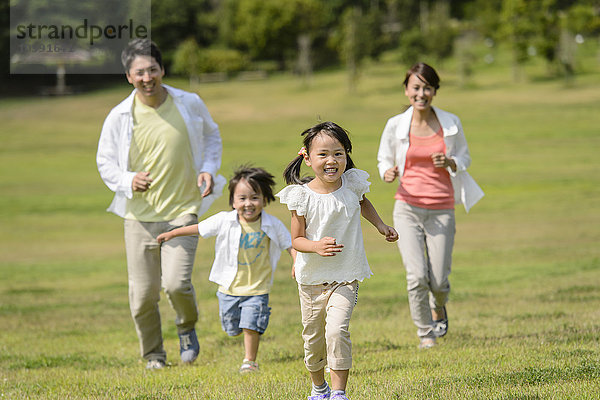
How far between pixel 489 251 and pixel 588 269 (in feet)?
12.2

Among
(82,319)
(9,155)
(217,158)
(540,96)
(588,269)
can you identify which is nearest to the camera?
(217,158)

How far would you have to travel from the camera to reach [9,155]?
39594 millimetres

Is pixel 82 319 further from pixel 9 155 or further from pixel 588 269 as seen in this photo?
pixel 9 155

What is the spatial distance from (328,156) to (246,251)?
2.10m

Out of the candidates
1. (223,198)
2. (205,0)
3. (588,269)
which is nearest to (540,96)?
(223,198)

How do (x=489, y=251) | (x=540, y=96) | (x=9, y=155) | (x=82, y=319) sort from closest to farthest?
(x=82, y=319) < (x=489, y=251) < (x=9, y=155) < (x=540, y=96)

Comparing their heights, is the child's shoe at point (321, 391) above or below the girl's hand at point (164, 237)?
below

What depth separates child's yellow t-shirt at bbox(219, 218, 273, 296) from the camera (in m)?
7.03

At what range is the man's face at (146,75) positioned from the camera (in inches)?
282

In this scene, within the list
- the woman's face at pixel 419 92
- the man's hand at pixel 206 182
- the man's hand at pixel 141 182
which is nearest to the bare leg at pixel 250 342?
the man's hand at pixel 206 182

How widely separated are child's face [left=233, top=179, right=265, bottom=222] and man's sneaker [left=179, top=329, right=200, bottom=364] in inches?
55.4

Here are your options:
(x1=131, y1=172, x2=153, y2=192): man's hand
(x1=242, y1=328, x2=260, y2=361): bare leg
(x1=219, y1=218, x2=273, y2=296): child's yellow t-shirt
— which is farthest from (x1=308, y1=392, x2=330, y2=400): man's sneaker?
(x1=131, y1=172, x2=153, y2=192): man's hand

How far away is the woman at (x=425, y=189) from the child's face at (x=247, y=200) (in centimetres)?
138

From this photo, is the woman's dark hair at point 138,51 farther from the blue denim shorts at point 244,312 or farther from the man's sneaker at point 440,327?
the man's sneaker at point 440,327
